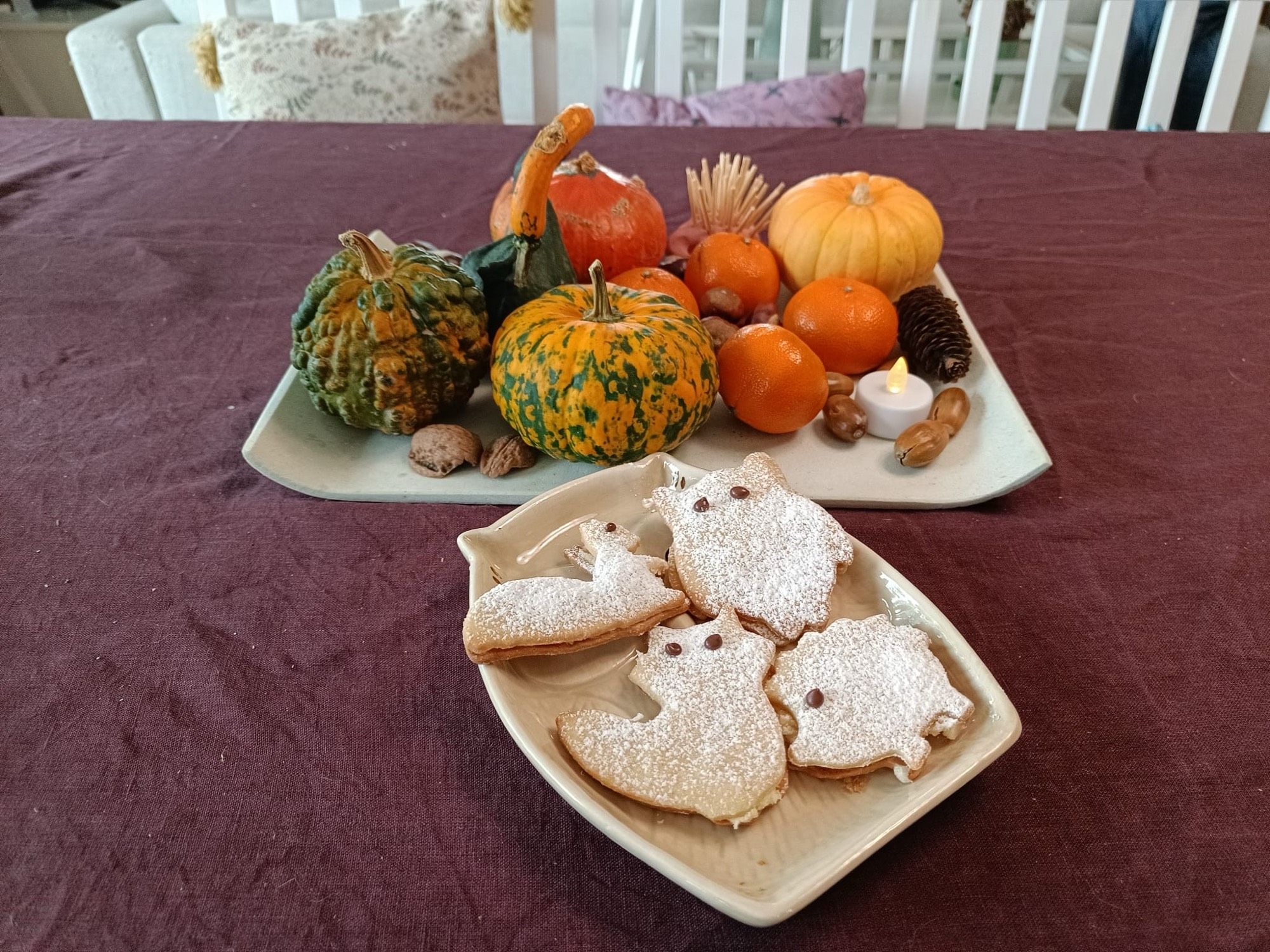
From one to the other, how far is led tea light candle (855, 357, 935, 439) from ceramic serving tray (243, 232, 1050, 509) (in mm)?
18

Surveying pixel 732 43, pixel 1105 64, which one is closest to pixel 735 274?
pixel 732 43

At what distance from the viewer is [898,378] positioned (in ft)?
2.73

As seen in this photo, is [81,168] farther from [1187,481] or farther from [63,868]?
[1187,481]

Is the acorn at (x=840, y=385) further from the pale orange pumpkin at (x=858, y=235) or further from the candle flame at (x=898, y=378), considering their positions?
the pale orange pumpkin at (x=858, y=235)

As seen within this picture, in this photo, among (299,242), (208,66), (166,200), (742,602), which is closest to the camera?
(742,602)

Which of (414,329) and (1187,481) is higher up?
(414,329)

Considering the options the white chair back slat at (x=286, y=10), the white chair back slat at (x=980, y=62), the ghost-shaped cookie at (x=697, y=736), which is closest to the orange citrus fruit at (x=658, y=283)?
the ghost-shaped cookie at (x=697, y=736)

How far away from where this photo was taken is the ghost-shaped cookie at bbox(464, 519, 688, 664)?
544 mm

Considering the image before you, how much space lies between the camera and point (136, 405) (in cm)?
89

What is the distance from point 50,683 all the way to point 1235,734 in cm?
75

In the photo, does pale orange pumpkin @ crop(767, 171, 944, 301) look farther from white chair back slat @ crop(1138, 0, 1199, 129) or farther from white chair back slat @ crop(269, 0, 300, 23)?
white chair back slat @ crop(269, 0, 300, 23)

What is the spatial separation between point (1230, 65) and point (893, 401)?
5.77ft

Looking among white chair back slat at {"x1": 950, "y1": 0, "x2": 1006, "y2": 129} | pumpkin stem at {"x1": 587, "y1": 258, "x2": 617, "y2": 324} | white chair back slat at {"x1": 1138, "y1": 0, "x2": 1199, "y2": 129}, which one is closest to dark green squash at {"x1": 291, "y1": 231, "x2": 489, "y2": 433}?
pumpkin stem at {"x1": 587, "y1": 258, "x2": 617, "y2": 324}

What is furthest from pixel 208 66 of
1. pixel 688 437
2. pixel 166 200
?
pixel 688 437
